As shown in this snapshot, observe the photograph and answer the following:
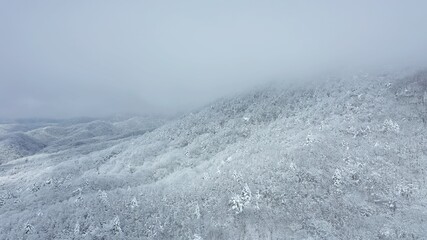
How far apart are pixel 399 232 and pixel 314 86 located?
289 ft

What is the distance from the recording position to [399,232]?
63062mm

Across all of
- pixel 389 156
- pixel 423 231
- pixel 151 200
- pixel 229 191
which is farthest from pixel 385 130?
pixel 151 200

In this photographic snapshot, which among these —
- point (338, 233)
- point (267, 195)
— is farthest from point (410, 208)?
point (267, 195)

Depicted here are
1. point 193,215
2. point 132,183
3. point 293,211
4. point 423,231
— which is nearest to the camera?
point 423,231

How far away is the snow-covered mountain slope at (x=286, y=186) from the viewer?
2783 inches

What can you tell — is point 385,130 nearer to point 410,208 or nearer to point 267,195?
point 410,208

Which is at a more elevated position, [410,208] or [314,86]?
[314,86]

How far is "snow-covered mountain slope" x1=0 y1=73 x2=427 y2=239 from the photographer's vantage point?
7069 cm

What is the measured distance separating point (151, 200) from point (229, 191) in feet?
68.3

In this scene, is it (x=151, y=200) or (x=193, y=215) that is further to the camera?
(x=151, y=200)

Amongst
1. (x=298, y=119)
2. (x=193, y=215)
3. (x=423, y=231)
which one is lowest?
(x=423, y=231)

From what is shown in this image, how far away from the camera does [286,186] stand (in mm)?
79875

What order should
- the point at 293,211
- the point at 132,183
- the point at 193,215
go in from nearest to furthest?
1. the point at 293,211
2. the point at 193,215
3. the point at 132,183

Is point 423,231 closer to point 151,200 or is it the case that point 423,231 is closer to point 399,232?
point 399,232
